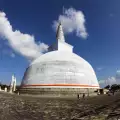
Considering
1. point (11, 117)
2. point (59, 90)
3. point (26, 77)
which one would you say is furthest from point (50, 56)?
point (11, 117)

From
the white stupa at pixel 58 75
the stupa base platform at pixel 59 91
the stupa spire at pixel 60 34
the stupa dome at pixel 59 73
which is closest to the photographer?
the stupa base platform at pixel 59 91

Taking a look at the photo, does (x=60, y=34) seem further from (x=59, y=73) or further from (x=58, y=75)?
(x=58, y=75)

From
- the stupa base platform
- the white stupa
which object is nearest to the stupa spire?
the white stupa

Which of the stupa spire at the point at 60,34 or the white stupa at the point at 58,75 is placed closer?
the white stupa at the point at 58,75

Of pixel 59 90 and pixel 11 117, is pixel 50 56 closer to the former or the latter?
pixel 59 90

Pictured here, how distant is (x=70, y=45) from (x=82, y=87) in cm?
1433

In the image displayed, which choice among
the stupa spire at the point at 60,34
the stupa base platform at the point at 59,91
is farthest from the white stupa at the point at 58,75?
the stupa spire at the point at 60,34

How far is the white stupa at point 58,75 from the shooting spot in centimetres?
2938

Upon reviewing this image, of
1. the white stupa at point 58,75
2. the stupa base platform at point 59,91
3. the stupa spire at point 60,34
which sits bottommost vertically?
the stupa base platform at point 59,91

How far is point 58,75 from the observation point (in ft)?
98.8

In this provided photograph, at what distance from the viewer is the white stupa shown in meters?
29.4

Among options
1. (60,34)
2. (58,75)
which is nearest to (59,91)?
(58,75)

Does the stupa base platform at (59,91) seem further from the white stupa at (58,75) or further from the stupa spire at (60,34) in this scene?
the stupa spire at (60,34)

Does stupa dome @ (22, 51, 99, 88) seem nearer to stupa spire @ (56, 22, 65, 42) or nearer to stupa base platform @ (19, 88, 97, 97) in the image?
stupa base platform @ (19, 88, 97, 97)
